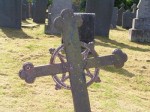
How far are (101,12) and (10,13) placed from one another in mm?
2920

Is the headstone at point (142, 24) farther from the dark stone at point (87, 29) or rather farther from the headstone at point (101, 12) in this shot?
the dark stone at point (87, 29)

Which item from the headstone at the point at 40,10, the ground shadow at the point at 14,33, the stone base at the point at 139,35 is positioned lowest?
the stone base at the point at 139,35

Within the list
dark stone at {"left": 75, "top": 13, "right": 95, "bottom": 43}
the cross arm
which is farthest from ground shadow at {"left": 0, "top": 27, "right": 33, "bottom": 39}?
the cross arm

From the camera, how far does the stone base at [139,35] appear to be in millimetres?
13125

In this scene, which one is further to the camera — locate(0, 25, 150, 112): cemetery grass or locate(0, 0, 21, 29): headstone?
locate(0, 0, 21, 29): headstone

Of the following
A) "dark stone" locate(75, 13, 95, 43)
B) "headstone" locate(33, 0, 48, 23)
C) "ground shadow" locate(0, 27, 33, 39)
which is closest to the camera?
"dark stone" locate(75, 13, 95, 43)

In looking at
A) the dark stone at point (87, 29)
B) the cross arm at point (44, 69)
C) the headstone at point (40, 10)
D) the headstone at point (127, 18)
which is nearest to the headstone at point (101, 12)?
the dark stone at point (87, 29)

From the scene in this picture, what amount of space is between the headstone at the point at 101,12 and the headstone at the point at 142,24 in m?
1.10

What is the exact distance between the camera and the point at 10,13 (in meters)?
12.3

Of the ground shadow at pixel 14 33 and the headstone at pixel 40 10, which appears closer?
the ground shadow at pixel 14 33

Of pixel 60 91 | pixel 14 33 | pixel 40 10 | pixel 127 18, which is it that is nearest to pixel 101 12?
pixel 14 33

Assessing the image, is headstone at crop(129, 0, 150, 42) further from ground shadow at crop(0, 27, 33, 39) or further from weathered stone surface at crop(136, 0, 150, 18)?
ground shadow at crop(0, 27, 33, 39)

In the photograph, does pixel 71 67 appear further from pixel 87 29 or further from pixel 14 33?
pixel 14 33

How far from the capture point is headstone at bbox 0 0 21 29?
1218 cm
